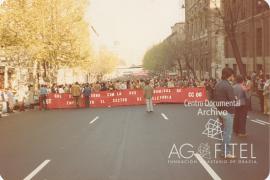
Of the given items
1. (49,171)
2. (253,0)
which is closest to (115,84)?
(253,0)

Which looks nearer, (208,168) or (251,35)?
(208,168)

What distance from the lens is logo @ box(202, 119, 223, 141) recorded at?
9055 mm

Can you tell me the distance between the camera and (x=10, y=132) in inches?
609

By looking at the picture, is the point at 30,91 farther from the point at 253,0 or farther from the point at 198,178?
Answer: the point at 198,178

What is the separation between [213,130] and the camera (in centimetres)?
939

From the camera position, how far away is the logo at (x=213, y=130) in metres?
9.05

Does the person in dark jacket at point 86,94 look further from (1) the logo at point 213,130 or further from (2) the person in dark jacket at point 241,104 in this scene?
(1) the logo at point 213,130

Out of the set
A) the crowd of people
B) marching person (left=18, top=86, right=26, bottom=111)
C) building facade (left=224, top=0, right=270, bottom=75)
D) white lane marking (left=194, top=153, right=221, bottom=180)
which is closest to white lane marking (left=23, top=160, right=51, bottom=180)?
white lane marking (left=194, top=153, right=221, bottom=180)

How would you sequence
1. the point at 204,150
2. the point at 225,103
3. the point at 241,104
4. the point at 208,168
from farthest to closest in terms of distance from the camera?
1. the point at 241,104
2. the point at 225,103
3. the point at 204,150
4. the point at 208,168

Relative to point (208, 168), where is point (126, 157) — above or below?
below

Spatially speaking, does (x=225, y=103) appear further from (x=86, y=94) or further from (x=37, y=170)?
(x=86, y=94)

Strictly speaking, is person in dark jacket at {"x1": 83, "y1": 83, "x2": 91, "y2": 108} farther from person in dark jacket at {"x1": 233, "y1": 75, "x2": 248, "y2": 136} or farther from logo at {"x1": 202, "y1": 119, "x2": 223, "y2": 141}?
logo at {"x1": 202, "y1": 119, "x2": 223, "y2": 141}

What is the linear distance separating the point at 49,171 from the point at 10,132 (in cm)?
703

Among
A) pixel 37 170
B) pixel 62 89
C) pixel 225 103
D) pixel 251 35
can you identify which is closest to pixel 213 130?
pixel 225 103
